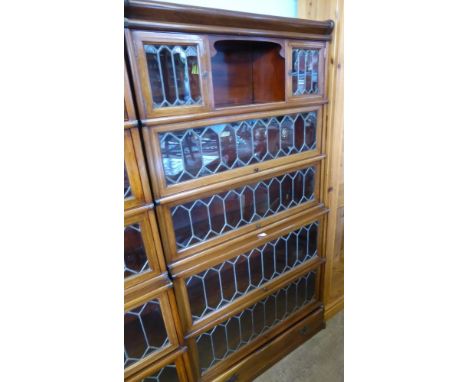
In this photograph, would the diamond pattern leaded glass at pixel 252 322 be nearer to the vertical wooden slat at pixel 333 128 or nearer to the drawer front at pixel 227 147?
the vertical wooden slat at pixel 333 128

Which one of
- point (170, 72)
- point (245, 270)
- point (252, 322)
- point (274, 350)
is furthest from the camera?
point (274, 350)

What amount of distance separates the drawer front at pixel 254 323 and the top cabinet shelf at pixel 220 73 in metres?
0.94

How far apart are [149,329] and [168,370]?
22 centimetres

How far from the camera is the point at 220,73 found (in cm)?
105

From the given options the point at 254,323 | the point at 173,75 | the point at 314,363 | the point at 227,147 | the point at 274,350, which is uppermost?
the point at 173,75

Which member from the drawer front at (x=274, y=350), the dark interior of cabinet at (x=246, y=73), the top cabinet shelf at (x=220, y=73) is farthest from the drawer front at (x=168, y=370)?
the dark interior of cabinet at (x=246, y=73)

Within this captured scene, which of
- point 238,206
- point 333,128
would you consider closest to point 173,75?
point 238,206

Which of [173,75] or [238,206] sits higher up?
[173,75]

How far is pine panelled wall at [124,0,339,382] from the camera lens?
2.48 feet

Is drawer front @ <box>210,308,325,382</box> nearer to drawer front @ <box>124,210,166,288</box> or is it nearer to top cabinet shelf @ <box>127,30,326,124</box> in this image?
drawer front @ <box>124,210,166,288</box>

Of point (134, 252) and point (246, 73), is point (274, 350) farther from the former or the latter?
point (246, 73)
